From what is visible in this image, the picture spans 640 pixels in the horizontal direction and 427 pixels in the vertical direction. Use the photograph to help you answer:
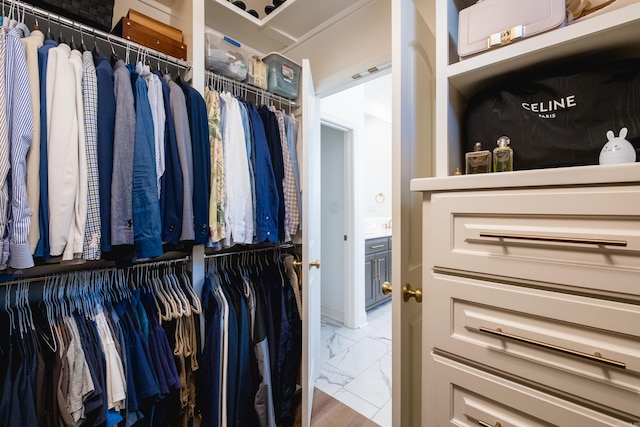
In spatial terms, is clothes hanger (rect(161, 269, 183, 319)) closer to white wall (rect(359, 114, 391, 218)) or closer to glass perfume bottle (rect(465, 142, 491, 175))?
glass perfume bottle (rect(465, 142, 491, 175))

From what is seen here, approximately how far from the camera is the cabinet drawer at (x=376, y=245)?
3049 millimetres

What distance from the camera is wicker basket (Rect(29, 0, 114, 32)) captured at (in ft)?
3.09

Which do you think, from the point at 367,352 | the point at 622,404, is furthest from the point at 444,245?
the point at 367,352

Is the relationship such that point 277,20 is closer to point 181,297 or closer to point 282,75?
point 282,75

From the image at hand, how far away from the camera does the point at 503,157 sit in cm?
68

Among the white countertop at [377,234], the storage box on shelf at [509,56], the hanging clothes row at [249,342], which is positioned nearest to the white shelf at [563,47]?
the storage box on shelf at [509,56]

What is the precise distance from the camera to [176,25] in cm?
140

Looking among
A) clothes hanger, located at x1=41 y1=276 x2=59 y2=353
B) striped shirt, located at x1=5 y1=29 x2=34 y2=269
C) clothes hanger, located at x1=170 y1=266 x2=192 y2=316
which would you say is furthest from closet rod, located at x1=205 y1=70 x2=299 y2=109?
clothes hanger, located at x1=41 y1=276 x2=59 y2=353

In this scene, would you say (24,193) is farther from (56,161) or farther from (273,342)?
(273,342)

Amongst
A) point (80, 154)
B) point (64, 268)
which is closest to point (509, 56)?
point (80, 154)

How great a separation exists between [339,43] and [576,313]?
5.98 feet

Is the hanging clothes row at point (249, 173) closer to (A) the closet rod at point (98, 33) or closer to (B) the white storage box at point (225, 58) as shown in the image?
(B) the white storage box at point (225, 58)

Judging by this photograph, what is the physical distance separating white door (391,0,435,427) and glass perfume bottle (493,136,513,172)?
9.3 inches

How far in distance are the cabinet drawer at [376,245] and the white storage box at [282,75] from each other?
1848 mm
